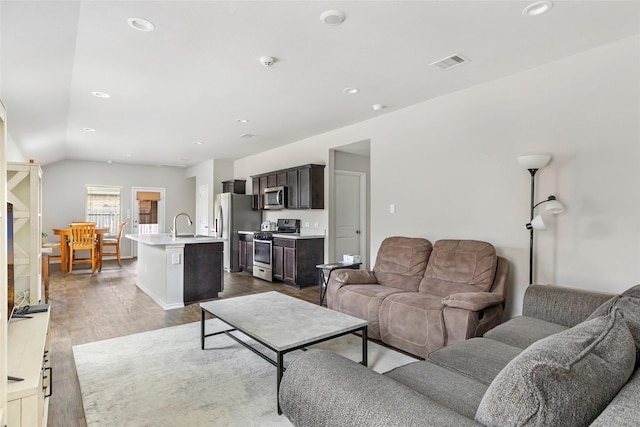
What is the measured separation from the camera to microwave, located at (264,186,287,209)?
6.48 metres

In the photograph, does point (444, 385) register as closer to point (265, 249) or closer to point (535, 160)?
point (535, 160)

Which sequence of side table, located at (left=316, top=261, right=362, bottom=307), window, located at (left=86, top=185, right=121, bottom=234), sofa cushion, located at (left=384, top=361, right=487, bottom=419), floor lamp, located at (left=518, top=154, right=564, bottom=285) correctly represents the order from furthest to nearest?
window, located at (left=86, top=185, right=121, bottom=234) → side table, located at (left=316, top=261, right=362, bottom=307) → floor lamp, located at (left=518, top=154, right=564, bottom=285) → sofa cushion, located at (left=384, top=361, right=487, bottom=419)

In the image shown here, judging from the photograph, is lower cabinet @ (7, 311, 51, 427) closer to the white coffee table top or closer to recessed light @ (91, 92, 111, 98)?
the white coffee table top

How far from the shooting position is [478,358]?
1837 millimetres

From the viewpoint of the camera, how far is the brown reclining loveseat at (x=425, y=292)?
8.89 feet

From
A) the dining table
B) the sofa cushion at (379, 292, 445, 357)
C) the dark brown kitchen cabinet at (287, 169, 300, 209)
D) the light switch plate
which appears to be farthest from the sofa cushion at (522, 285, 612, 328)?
the dining table

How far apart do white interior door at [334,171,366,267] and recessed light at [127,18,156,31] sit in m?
4.05

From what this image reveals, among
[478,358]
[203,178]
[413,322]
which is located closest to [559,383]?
[478,358]

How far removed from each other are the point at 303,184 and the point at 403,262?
2703mm

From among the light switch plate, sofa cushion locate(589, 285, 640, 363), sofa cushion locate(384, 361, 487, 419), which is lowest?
sofa cushion locate(384, 361, 487, 419)

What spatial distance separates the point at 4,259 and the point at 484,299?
2885 millimetres

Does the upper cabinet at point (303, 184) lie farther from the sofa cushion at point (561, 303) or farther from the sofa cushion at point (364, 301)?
the sofa cushion at point (561, 303)

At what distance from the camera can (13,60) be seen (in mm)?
2539

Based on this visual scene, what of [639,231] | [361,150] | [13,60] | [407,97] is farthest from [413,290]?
[13,60]
